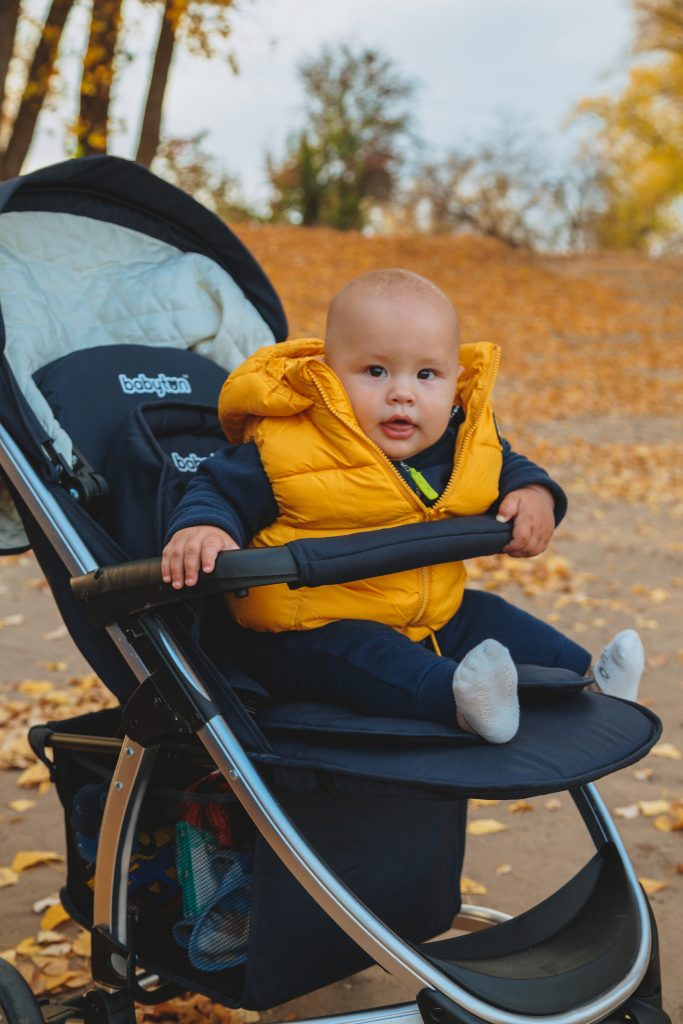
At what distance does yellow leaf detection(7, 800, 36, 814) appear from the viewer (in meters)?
3.65

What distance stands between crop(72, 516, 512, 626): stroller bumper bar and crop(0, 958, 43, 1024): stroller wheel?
2.39 ft

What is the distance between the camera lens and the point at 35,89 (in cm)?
662

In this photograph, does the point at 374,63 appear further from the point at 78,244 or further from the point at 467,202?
the point at 78,244

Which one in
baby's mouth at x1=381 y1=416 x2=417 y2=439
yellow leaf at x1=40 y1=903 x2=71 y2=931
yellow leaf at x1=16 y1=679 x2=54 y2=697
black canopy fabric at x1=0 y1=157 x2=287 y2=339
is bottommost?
yellow leaf at x1=40 y1=903 x2=71 y2=931

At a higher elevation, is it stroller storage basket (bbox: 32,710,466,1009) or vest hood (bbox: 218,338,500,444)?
vest hood (bbox: 218,338,500,444)

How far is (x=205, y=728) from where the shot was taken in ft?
6.19

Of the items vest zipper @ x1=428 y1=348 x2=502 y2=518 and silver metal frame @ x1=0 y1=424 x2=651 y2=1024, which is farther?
vest zipper @ x1=428 y1=348 x2=502 y2=518

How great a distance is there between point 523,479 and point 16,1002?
1376mm

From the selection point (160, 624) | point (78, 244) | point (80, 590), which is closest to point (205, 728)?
point (160, 624)

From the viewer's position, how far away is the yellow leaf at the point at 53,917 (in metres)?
2.96

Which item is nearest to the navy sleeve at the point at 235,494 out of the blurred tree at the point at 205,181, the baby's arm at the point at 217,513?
the baby's arm at the point at 217,513

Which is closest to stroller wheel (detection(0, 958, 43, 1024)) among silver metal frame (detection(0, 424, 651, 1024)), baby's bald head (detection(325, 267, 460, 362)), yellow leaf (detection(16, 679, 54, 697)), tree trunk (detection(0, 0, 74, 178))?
silver metal frame (detection(0, 424, 651, 1024))

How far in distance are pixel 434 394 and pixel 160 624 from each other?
2.26ft

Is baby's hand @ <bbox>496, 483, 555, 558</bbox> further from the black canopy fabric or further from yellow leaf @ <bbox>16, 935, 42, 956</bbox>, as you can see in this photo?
yellow leaf @ <bbox>16, 935, 42, 956</bbox>
